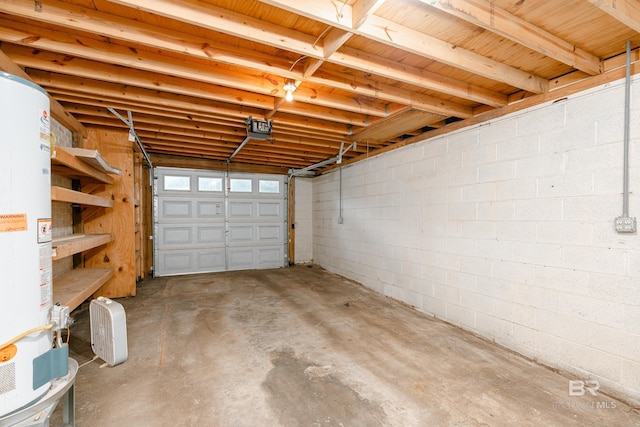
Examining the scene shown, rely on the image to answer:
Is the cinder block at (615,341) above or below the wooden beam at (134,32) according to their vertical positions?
below

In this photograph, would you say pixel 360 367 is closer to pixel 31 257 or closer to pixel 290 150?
pixel 31 257

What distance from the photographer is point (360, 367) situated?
221 centimetres

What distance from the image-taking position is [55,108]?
8.75 feet

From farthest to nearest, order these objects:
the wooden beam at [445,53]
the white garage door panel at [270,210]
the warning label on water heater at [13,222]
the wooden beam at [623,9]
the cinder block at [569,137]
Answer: the white garage door panel at [270,210] → the cinder block at [569,137] → the wooden beam at [445,53] → the wooden beam at [623,9] → the warning label on water heater at [13,222]

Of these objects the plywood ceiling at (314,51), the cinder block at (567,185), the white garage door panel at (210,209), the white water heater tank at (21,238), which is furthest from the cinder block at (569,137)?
the white garage door panel at (210,209)

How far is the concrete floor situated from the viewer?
167cm

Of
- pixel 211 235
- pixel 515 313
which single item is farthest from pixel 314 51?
pixel 211 235

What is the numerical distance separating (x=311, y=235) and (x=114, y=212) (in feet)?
13.3

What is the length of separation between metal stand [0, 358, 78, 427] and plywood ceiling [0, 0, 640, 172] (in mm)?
1920

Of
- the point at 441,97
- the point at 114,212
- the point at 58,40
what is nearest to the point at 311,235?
the point at 114,212

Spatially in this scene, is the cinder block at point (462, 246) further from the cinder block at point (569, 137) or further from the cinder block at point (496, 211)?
the cinder block at point (569, 137)

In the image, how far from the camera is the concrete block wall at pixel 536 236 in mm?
1900

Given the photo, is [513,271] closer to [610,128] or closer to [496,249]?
[496,249]

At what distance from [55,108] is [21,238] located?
7.53 ft
